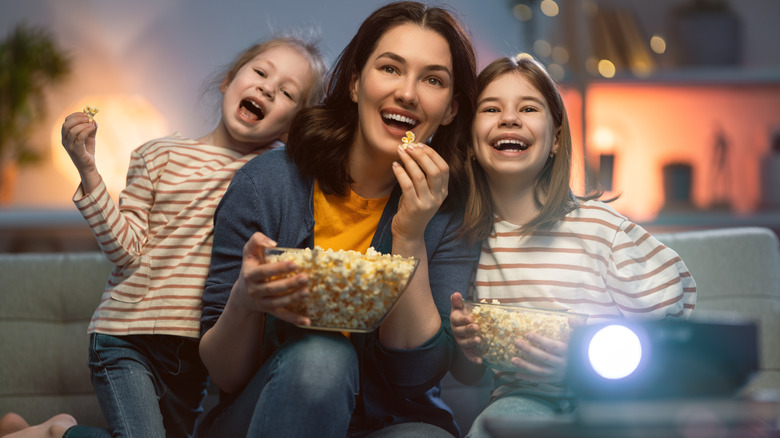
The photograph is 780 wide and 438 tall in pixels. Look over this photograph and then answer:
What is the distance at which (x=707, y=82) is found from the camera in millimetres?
2670

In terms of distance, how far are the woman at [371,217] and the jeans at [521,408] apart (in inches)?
4.2

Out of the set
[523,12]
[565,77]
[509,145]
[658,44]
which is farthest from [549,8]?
[509,145]

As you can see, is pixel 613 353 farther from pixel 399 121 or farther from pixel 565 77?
pixel 565 77

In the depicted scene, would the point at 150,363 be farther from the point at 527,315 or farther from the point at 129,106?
the point at 129,106

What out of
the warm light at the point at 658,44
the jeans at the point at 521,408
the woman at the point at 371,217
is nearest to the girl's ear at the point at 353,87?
the woman at the point at 371,217

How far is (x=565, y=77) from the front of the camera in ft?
8.49

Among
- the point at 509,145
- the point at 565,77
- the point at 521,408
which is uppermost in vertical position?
the point at 565,77

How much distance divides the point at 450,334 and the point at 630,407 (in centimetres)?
50

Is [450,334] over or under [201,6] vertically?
under

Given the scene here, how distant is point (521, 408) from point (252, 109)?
2.68 ft

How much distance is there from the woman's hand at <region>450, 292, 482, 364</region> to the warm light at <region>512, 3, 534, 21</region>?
178 centimetres

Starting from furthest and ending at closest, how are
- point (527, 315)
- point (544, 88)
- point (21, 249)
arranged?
point (21, 249), point (544, 88), point (527, 315)

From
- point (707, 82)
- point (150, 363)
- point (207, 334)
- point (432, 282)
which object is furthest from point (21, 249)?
point (707, 82)

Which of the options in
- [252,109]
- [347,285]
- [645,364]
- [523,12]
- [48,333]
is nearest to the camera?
Result: [645,364]
